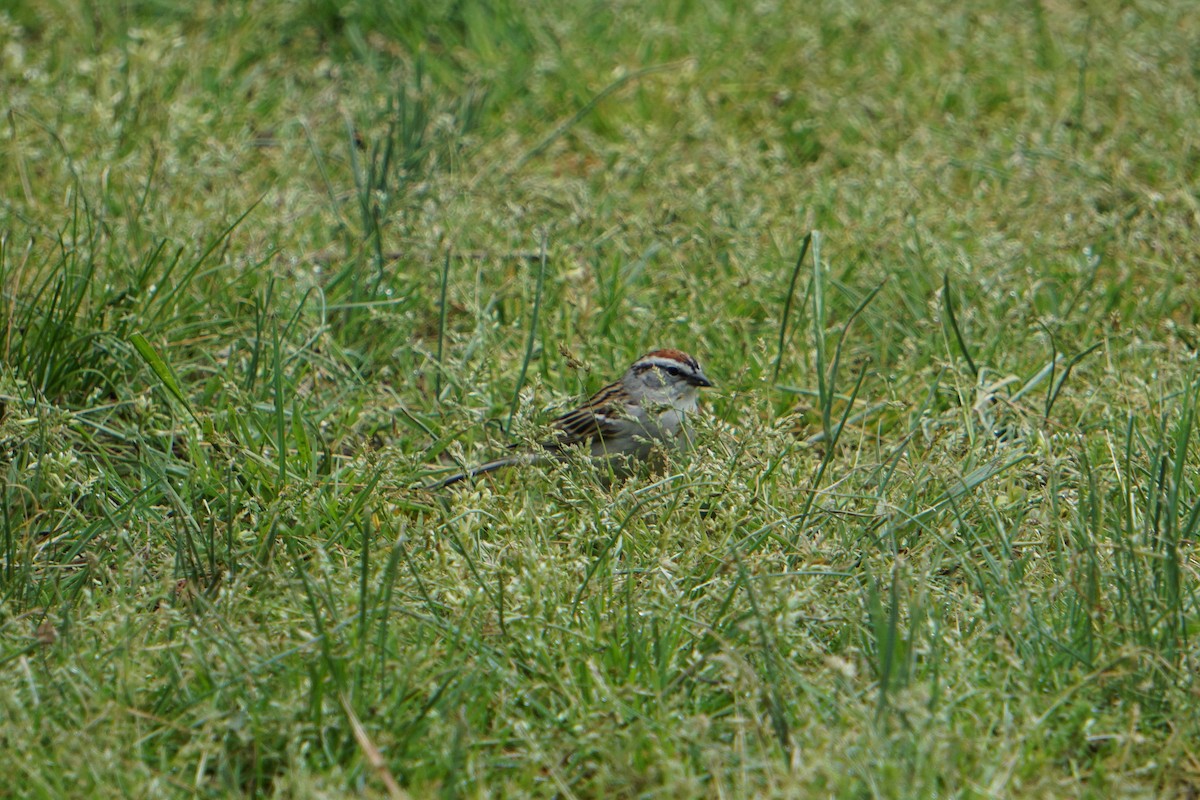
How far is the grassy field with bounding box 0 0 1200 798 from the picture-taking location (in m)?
3.07

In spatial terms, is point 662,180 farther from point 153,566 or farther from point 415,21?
point 153,566

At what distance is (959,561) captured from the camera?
141 inches

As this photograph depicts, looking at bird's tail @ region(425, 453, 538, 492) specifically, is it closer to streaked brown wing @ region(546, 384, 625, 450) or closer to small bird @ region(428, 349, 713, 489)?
small bird @ region(428, 349, 713, 489)

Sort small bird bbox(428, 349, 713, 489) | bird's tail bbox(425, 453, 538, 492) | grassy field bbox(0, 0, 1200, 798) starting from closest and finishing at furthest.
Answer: grassy field bbox(0, 0, 1200, 798), bird's tail bbox(425, 453, 538, 492), small bird bbox(428, 349, 713, 489)

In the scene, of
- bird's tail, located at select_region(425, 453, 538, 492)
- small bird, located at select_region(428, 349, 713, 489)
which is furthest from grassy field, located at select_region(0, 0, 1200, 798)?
small bird, located at select_region(428, 349, 713, 489)

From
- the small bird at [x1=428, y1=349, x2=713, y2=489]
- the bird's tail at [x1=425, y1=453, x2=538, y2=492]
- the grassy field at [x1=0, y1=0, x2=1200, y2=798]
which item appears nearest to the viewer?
the grassy field at [x1=0, y1=0, x2=1200, y2=798]

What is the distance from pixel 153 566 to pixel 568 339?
193cm

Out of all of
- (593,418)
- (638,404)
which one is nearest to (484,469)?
(593,418)

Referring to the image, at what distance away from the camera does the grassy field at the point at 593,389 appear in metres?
3.07

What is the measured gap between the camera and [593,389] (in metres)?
4.78

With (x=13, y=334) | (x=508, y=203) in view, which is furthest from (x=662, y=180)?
(x=13, y=334)

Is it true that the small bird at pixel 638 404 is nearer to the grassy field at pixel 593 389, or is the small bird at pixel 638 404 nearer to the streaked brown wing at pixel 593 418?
the streaked brown wing at pixel 593 418

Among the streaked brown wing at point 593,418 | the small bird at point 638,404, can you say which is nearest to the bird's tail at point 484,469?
the small bird at point 638,404

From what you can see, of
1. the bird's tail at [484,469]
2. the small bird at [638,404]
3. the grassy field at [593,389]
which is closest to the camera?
the grassy field at [593,389]
